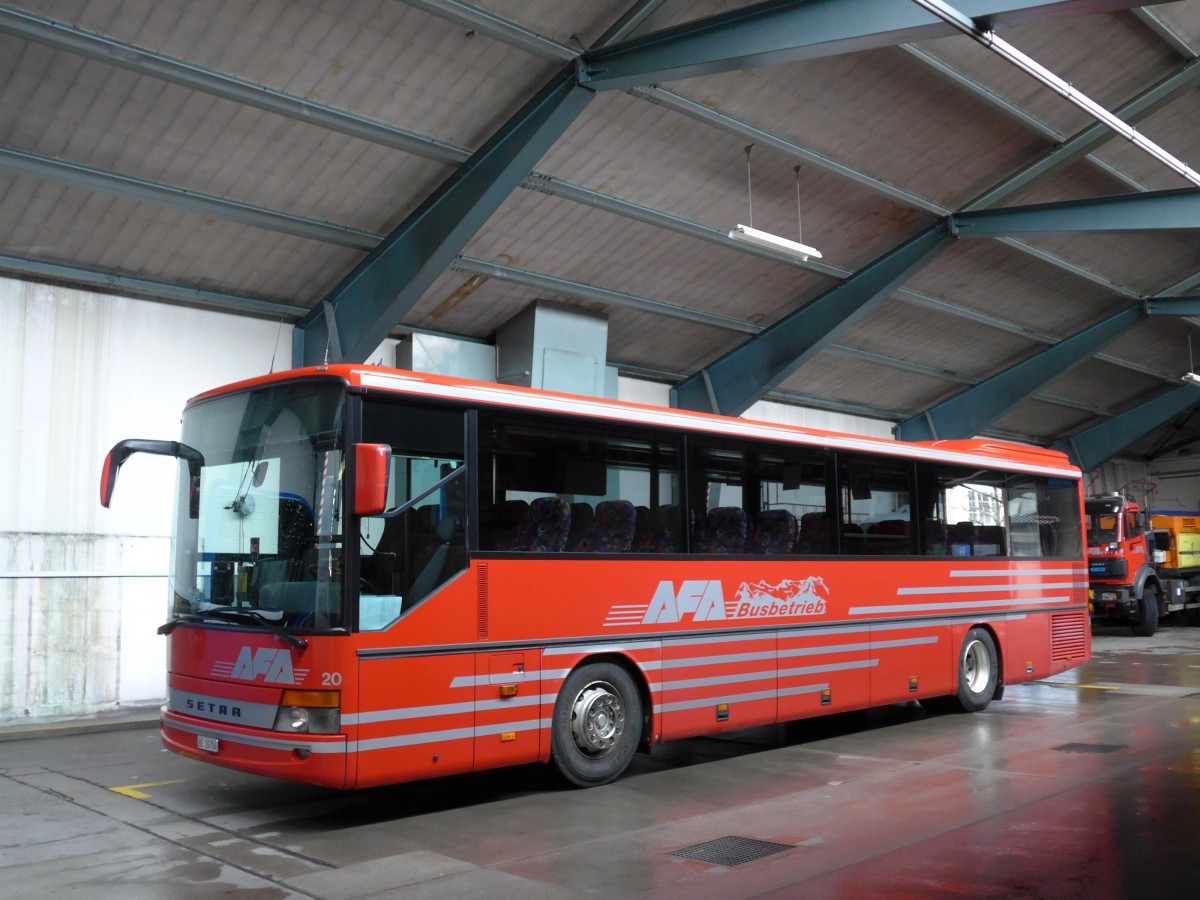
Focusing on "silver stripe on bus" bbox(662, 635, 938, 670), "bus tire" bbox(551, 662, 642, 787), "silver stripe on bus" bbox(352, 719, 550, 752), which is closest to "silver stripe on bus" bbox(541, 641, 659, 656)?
"bus tire" bbox(551, 662, 642, 787)

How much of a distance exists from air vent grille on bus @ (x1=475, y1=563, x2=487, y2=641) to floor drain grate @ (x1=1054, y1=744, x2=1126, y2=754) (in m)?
5.31

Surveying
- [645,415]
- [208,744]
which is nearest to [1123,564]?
[645,415]

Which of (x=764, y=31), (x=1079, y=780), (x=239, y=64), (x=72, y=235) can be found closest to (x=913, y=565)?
(x=1079, y=780)

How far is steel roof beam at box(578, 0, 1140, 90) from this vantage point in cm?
1012

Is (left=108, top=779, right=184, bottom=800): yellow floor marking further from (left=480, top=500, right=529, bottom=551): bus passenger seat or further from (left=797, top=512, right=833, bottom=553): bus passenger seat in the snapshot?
(left=797, top=512, right=833, bottom=553): bus passenger seat

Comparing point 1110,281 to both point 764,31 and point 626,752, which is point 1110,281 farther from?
point 626,752

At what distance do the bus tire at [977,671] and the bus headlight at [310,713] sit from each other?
7.57 m

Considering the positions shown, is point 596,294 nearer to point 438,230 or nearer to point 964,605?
point 438,230

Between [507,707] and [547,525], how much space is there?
1.31m

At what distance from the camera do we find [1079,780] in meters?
7.94

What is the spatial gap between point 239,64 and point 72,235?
2.89m

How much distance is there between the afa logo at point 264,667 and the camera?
6.56 meters

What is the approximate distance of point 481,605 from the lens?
7.25 metres

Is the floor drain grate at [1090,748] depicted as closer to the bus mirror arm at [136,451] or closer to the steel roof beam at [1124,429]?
the bus mirror arm at [136,451]
